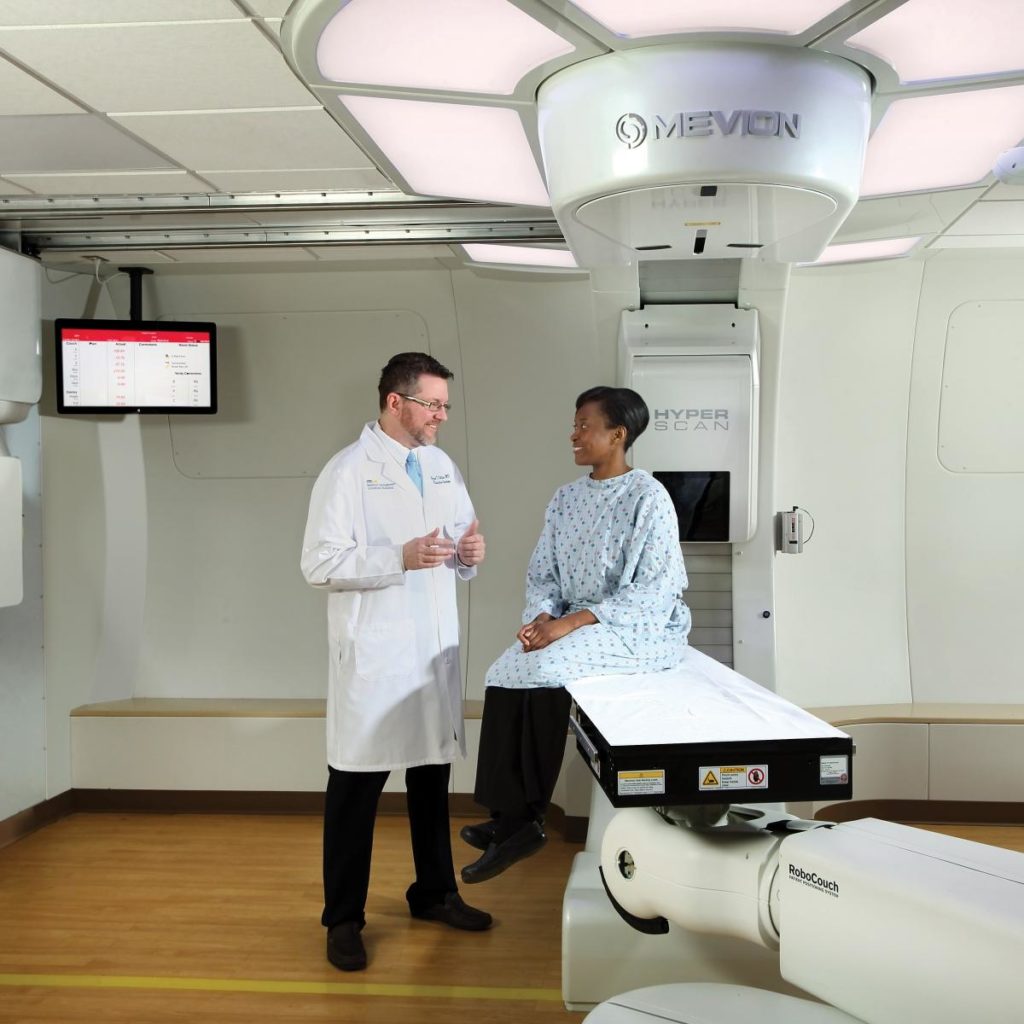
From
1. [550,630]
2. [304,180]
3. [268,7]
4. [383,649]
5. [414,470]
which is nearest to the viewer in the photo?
[268,7]

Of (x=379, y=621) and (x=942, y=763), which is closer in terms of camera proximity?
(x=379, y=621)

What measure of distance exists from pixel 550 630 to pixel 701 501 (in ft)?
3.27

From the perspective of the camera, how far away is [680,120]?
1.60m

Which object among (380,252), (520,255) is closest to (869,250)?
(520,255)

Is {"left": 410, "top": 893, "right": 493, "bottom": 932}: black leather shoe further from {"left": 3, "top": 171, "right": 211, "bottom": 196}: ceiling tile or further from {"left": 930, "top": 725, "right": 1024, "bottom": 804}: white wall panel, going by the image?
{"left": 3, "top": 171, "right": 211, "bottom": 196}: ceiling tile

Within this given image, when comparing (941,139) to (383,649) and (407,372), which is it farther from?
(383,649)

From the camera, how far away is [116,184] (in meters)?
3.60

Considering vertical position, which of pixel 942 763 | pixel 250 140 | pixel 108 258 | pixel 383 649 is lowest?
pixel 942 763

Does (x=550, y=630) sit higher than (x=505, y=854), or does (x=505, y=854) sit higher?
(x=550, y=630)

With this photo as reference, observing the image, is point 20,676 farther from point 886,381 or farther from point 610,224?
point 886,381

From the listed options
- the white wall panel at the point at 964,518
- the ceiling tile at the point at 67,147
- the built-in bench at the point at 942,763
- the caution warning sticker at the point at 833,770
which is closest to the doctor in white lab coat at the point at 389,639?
the ceiling tile at the point at 67,147

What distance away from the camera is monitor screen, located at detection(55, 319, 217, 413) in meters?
4.36

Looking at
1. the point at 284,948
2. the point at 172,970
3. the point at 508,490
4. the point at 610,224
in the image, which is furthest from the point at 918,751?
the point at 610,224

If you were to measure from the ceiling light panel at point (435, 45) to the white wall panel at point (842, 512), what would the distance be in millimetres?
3396
